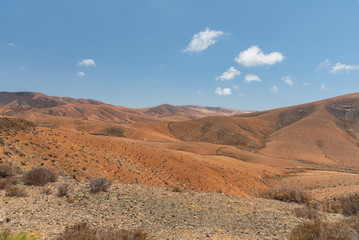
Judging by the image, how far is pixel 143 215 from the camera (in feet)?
20.4

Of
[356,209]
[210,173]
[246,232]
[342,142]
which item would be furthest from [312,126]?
[246,232]

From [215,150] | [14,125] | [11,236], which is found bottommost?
[215,150]

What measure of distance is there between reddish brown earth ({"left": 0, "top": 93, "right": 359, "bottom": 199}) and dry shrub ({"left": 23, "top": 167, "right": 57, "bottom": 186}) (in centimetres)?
229

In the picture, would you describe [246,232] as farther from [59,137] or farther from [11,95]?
[11,95]

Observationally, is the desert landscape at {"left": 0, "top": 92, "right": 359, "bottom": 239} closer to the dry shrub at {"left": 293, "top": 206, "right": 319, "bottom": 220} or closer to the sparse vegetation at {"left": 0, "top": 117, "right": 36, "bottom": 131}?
the sparse vegetation at {"left": 0, "top": 117, "right": 36, "bottom": 131}

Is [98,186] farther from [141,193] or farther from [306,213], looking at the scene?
[306,213]

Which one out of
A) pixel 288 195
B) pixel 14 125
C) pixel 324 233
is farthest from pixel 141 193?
pixel 14 125

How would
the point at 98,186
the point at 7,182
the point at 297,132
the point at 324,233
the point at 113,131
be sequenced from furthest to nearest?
the point at 297,132 → the point at 113,131 → the point at 98,186 → the point at 7,182 → the point at 324,233

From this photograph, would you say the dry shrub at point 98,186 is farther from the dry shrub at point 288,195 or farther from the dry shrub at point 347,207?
the dry shrub at point 347,207

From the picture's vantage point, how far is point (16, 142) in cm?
1185

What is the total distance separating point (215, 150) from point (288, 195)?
29192 millimetres

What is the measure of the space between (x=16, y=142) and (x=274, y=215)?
14601 millimetres

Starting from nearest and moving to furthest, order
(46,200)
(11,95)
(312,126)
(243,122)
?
(46,200), (312,126), (243,122), (11,95)

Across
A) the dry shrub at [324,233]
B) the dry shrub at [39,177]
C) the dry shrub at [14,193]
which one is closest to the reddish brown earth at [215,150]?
the dry shrub at [39,177]
